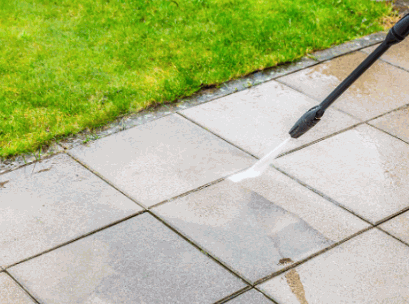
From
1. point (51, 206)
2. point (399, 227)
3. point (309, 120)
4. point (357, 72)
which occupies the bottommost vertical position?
point (399, 227)

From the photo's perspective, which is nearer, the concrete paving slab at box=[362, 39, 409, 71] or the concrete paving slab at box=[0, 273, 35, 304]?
the concrete paving slab at box=[0, 273, 35, 304]

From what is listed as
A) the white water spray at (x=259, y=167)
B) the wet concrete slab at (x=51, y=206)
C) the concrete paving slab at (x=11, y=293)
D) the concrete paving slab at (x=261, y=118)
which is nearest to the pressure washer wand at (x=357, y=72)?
the white water spray at (x=259, y=167)

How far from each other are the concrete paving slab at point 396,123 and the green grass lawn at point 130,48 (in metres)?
1.38

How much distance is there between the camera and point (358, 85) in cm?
599

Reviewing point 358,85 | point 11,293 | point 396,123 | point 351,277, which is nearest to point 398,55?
point 358,85

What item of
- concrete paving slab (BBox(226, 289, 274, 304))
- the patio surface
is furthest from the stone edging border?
concrete paving slab (BBox(226, 289, 274, 304))

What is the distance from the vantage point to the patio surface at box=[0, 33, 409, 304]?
139 inches

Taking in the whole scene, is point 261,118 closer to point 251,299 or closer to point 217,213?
point 217,213

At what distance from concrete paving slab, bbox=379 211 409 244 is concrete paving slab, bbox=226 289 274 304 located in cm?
119

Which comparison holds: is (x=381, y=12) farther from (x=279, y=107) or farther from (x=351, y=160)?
(x=351, y=160)

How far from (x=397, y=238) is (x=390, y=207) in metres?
0.36

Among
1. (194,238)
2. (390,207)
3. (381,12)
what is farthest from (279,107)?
(381,12)

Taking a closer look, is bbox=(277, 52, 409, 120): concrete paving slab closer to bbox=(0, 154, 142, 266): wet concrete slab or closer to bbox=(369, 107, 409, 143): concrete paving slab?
bbox=(369, 107, 409, 143): concrete paving slab

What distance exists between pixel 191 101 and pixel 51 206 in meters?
1.95
